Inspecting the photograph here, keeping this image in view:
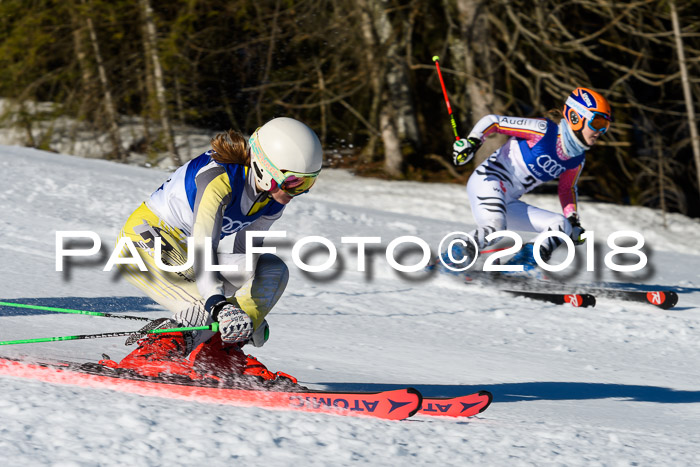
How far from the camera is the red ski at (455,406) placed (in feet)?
11.0

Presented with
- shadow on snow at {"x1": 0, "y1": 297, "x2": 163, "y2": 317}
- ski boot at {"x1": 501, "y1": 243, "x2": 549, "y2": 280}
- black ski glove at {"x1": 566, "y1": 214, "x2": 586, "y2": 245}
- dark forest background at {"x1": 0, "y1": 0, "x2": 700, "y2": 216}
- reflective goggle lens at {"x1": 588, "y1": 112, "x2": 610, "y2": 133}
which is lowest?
shadow on snow at {"x1": 0, "y1": 297, "x2": 163, "y2": 317}

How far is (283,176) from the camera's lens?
313 centimetres

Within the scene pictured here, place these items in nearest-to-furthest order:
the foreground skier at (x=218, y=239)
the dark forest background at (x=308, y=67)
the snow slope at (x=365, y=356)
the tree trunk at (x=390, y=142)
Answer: the snow slope at (x=365, y=356) → the foreground skier at (x=218, y=239) → the dark forest background at (x=308, y=67) → the tree trunk at (x=390, y=142)

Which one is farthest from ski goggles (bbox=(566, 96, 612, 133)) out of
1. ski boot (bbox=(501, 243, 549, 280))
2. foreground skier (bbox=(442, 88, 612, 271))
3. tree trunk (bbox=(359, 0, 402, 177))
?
tree trunk (bbox=(359, 0, 402, 177))

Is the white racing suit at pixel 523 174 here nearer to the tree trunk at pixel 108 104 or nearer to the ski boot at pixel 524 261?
the ski boot at pixel 524 261

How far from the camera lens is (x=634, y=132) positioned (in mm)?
15906

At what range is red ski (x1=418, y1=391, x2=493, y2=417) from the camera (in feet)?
11.0

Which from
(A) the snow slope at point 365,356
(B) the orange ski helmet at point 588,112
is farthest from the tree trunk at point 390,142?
(B) the orange ski helmet at point 588,112

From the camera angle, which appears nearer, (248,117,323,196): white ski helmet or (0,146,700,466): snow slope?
(0,146,700,466): snow slope

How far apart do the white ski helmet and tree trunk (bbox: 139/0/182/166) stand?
10.3m

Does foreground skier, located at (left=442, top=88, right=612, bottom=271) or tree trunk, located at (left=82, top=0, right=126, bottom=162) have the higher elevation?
tree trunk, located at (left=82, top=0, right=126, bottom=162)

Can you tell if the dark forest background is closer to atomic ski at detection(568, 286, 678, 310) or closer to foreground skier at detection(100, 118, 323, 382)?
atomic ski at detection(568, 286, 678, 310)

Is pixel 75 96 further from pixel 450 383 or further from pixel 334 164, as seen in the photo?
pixel 450 383

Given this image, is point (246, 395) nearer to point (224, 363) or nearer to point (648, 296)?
point (224, 363)
